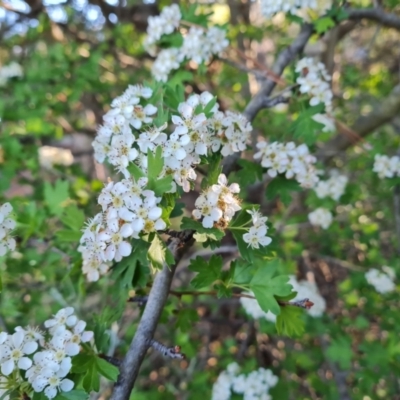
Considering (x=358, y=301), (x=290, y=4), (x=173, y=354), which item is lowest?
(x=358, y=301)

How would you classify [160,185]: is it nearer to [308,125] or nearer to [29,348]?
[29,348]

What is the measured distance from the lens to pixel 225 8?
188 inches

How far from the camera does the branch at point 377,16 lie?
7.76 ft

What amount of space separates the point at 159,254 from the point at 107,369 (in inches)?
14.4

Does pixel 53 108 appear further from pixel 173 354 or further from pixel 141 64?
pixel 173 354

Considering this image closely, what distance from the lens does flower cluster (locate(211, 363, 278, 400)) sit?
2129 mm

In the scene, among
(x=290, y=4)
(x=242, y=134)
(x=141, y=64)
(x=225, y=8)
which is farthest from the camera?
(x=225, y=8)

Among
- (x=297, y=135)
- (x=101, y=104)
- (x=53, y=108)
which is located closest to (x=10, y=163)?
(x=53, y=108)

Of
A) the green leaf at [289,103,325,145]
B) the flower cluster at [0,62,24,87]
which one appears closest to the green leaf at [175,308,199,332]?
the green leaf at [289,103,325,145]

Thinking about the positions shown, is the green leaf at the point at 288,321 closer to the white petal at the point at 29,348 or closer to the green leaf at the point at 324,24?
the white petal at the point at 29,348

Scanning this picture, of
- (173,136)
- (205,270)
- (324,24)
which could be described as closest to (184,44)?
(324,24)

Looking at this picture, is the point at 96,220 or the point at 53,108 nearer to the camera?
→ the point at 96,220

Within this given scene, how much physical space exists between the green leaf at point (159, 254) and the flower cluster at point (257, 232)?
0.72ft

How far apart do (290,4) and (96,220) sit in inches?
54.8
